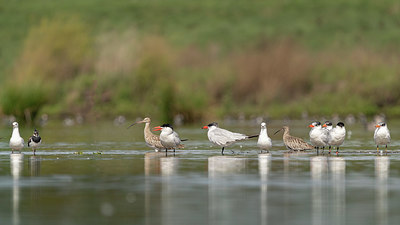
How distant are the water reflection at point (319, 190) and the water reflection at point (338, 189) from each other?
0.42 ft

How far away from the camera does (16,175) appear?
1644cm

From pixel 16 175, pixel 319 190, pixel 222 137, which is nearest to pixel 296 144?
pixel 222 137

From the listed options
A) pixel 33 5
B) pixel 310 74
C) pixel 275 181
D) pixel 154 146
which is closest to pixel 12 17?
pixel 33 5

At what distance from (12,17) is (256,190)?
121779 millimetres

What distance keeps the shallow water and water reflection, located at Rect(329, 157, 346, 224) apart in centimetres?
1

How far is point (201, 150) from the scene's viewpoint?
23797 mm

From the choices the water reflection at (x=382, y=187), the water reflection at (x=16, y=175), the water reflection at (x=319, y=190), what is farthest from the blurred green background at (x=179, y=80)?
the water reflection at (x=319, y=190)

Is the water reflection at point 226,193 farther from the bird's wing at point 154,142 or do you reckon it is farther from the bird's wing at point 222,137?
the bird's wing at point 154,142

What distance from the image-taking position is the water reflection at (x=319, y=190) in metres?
11.2

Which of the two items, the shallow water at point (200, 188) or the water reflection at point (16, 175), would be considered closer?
the shallow water at point (200, 188)

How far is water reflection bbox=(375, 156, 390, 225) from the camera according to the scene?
1124 centimetres

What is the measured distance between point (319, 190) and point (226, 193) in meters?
1.56

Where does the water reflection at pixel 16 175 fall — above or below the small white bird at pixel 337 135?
below

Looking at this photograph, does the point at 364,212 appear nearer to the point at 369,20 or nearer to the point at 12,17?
the point at 369,20
